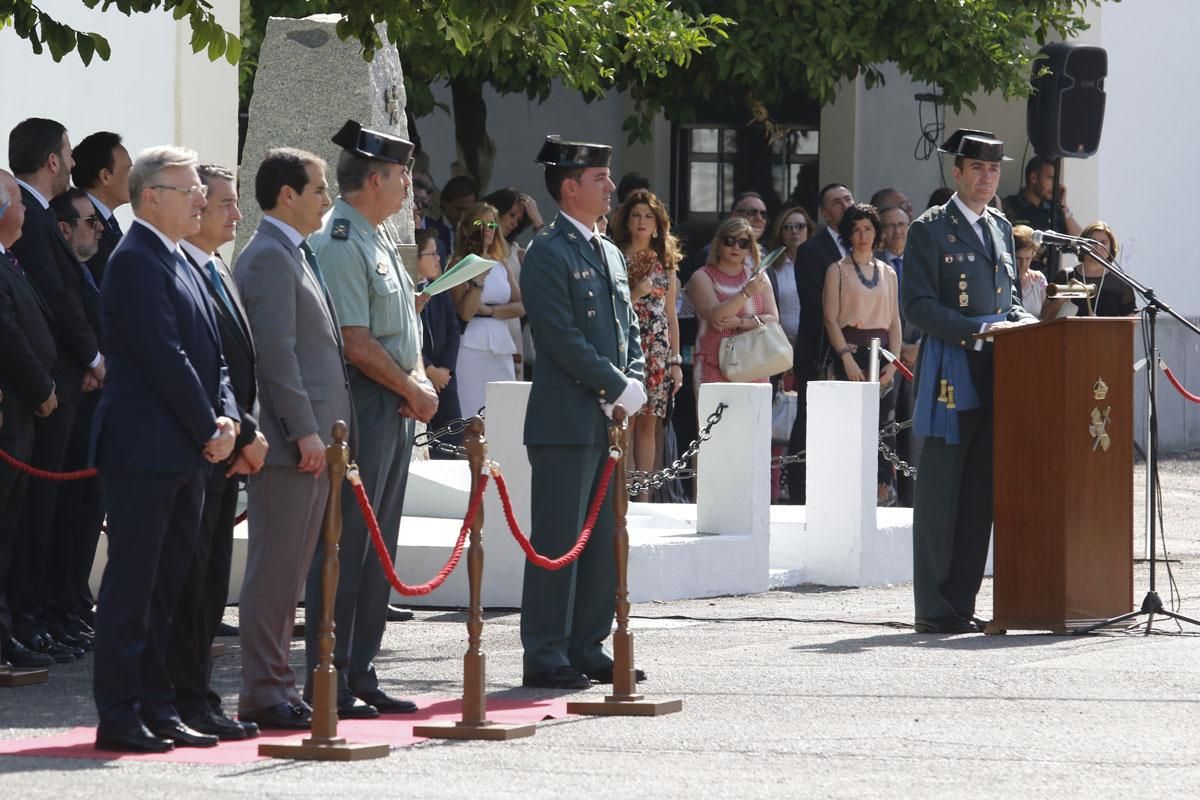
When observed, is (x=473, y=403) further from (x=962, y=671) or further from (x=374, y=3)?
(x=962, y=671)

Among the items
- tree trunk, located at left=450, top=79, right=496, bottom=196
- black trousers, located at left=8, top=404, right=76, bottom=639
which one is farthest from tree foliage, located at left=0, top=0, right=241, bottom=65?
tree trunk, located at left=450, top=79, right=496, bottom=196

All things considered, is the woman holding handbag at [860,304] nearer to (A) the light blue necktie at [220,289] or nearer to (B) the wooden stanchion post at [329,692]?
(A) the light blue necktie at [220,289]

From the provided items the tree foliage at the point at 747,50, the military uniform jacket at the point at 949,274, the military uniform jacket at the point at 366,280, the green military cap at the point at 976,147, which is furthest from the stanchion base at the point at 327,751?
the tree foliage at the point at 747,50

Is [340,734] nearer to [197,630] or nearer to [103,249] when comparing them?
[197,630]

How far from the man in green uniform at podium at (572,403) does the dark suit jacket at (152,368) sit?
1981 millimetres

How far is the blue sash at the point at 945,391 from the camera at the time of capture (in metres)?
11.0

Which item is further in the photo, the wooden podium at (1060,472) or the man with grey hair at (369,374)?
the wooden podium at (1060,472)

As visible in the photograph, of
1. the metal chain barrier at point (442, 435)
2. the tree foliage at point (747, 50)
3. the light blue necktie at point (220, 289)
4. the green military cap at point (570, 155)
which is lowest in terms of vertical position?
the metal chain barrier at point (442, 435)

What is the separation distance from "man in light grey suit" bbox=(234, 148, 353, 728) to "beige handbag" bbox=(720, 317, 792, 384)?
750cm

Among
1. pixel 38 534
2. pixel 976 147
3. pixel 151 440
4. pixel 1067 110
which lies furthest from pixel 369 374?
pixel 1067 110

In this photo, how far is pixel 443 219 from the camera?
1705 cm

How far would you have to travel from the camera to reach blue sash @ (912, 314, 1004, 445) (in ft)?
35.9

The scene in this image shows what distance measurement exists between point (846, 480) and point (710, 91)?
30.4 feet

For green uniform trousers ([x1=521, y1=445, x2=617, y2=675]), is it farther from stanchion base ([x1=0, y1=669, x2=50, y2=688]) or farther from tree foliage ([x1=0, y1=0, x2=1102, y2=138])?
tree foliage ([x1=0, y1=0, x2=1102, y2=138])
